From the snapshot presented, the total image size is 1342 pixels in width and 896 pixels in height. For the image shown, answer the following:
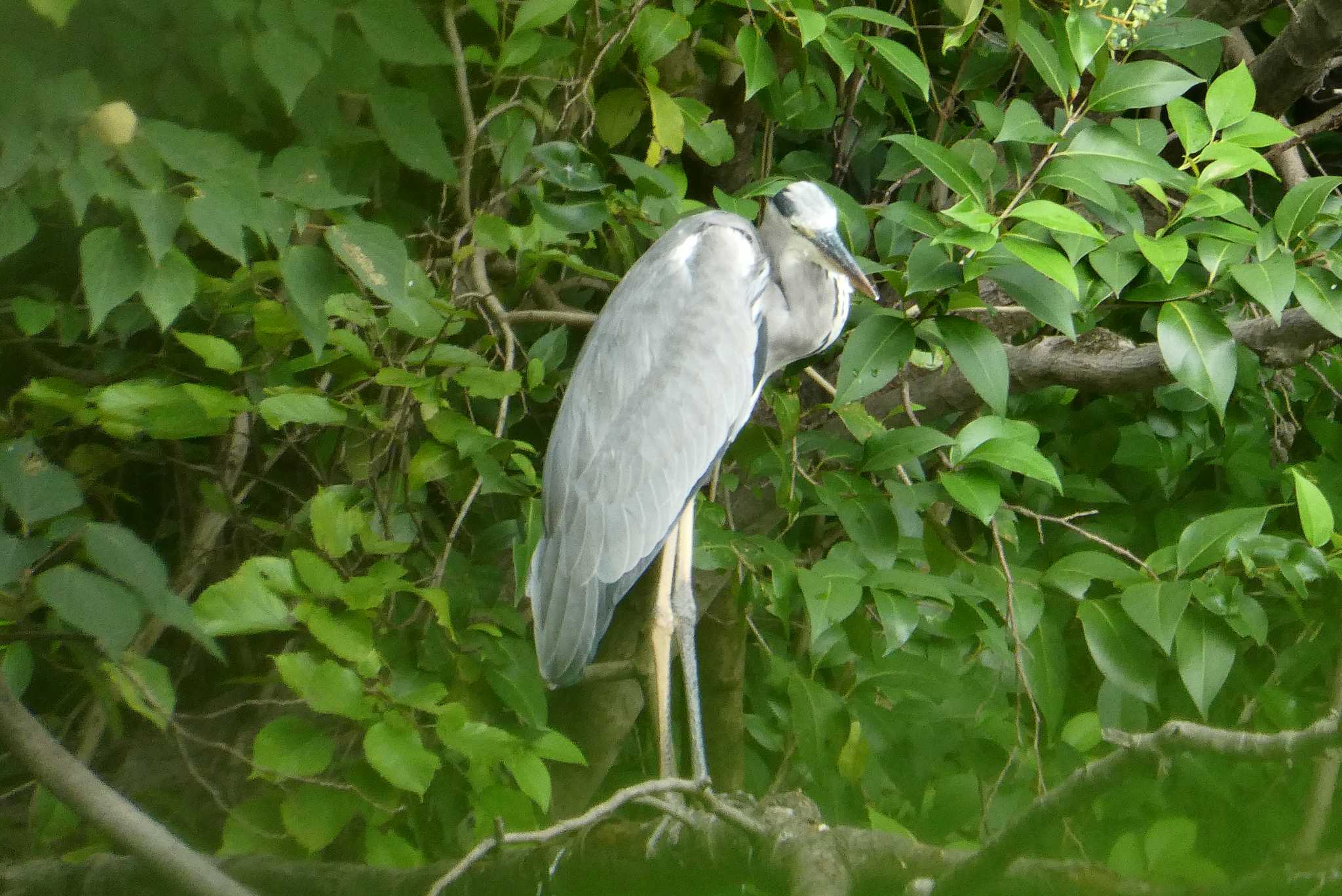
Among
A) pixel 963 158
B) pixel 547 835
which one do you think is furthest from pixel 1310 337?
pixel 547 835

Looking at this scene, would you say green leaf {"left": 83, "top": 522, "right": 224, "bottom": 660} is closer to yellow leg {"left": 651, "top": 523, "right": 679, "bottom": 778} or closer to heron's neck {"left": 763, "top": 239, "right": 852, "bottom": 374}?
yellow leg {"left": 651, "top": 523, "right": 679, "bottom": 778}

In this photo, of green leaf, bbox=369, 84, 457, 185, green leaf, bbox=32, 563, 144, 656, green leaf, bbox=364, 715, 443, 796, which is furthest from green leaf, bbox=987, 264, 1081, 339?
green leaf, bbox=32, 563, 144, 656

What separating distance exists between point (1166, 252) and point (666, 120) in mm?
432

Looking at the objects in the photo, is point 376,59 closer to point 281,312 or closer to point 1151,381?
point 281,312

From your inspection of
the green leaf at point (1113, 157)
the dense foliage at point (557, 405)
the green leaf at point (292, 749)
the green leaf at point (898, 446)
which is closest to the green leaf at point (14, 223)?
the dense foliage at point (557, 405)

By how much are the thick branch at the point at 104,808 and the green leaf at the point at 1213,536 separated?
0.70m

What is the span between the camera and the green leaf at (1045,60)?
3.24 feet

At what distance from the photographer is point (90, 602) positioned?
0.72 meters

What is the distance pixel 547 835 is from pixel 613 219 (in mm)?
604

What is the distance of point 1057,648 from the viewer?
1.07 metres

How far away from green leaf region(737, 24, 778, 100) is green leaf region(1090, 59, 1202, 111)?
0.27m

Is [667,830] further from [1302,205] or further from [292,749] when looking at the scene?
[1302,205]

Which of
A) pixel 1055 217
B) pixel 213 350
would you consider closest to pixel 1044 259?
pixel 1055 217

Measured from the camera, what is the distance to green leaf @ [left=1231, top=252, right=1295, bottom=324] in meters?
0.90
